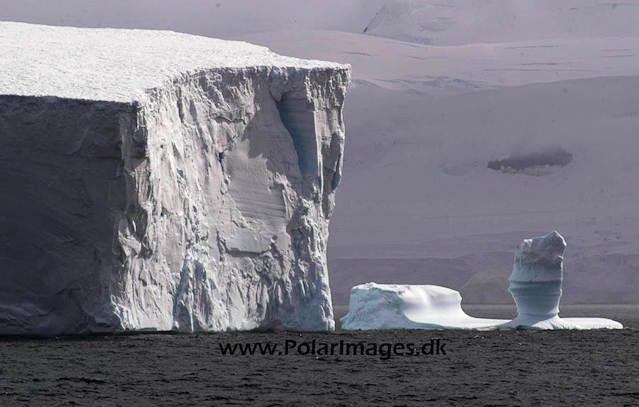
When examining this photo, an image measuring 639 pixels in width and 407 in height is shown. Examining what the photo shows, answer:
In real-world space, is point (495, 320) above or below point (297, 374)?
above

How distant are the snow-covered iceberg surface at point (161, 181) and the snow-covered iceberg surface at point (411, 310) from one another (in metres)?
3.10

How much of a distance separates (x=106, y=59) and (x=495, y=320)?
9.06 meters

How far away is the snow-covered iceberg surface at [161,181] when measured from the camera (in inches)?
544

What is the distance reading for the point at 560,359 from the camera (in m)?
14.5

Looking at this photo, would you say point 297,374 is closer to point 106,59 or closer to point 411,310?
point 106,59

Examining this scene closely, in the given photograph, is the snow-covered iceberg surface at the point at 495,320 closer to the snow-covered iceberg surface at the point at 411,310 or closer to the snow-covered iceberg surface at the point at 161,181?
the snow-covered iceberg surface at the point at 411,310

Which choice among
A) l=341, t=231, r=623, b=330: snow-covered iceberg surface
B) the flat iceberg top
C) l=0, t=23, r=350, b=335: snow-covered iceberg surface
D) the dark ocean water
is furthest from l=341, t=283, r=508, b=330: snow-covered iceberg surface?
the flat iceberg top

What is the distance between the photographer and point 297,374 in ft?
40.6

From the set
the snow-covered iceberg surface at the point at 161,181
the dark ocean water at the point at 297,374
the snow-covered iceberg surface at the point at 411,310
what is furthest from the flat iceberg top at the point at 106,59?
the snow-covered iceberg surface at the point at 411,310

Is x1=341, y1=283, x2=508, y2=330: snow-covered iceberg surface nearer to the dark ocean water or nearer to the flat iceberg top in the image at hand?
the dark ocean water

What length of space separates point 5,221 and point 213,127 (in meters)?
3.58

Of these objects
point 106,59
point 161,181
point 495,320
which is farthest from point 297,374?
point 495,320

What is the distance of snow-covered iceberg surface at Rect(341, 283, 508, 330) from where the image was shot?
20.3m

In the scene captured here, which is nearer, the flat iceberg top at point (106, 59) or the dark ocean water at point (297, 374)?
the dark ocean water at point (297, 374)
